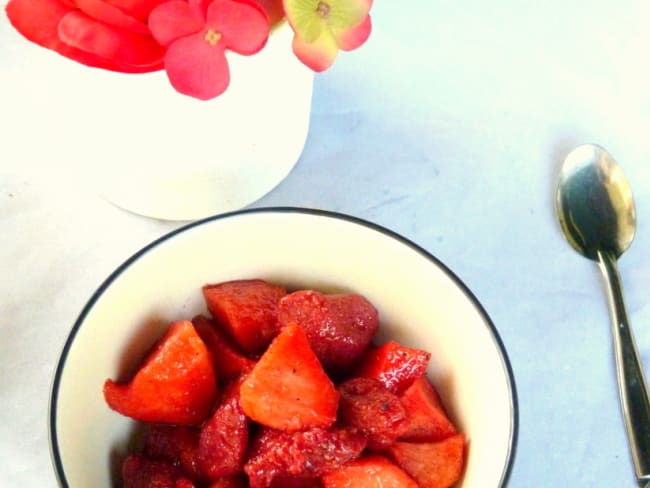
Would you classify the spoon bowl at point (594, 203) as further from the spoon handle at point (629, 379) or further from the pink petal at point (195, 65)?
the pink petal at point (195, 65)

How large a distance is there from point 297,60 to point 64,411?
0.27 metres

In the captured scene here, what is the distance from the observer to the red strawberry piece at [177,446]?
0.51 m

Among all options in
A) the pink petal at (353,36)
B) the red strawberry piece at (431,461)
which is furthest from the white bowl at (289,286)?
the pink petal at (353,36)

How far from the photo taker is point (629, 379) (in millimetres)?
591

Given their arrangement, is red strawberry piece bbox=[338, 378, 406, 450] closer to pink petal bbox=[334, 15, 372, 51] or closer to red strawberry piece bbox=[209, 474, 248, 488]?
red strawberry piece bbox=[209, 474, 248, 488]

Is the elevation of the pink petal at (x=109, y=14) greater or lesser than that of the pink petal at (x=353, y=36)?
greater

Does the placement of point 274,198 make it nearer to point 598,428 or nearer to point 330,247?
point 330,247

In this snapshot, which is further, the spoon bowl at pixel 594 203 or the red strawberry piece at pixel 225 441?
the spoon bowl at pixel 594 203

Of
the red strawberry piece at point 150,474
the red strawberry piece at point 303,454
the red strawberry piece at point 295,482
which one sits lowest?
the red strawberry piece at point 150,474

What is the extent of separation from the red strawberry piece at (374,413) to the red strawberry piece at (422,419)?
0.01 metres

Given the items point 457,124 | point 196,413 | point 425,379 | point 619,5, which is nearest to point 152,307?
point 196,413

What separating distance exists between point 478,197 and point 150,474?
0.35 meters

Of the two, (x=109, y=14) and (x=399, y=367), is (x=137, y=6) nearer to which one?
(x=109, y=14)

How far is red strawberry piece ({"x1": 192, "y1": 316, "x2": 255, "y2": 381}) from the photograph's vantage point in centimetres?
53
